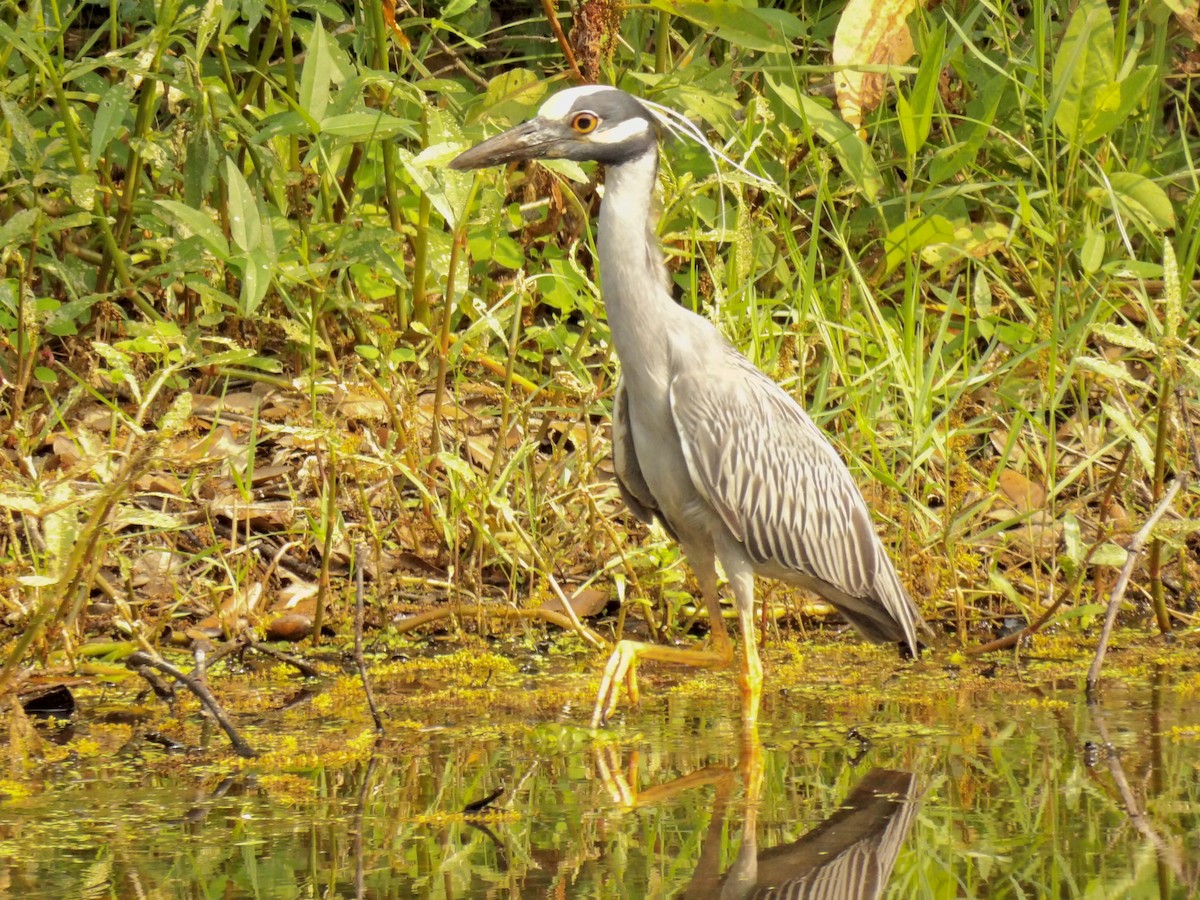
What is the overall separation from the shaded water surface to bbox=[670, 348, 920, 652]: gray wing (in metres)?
0.46

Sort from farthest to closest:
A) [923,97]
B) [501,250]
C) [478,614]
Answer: [501,250], [923,97], [478,614]

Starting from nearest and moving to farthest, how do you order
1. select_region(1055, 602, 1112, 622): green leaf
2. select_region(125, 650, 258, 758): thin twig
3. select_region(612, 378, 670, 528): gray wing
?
1. select_region(125, 650, 258, 758): thin twig
2. select_region(1055, 602, 1112, 622): green leaf
3. select_region(612, 378, 670, 528): gray wing

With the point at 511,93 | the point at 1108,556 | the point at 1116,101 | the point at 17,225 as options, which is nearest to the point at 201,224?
the point at 17,225

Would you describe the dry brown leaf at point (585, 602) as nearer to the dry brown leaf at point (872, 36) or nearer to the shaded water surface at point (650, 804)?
the shaded water surface at point (650, 804)

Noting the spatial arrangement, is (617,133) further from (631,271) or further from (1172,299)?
(1172,299)

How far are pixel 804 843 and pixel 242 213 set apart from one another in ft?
8.51

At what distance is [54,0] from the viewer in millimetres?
5523

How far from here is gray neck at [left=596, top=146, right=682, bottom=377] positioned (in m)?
4.66

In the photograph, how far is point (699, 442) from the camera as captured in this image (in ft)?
15.4

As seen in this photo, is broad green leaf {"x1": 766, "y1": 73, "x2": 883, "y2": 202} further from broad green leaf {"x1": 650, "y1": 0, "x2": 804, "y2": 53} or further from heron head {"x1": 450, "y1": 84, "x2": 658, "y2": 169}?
heron head {"x1": 450, "y1": 84, "x2": 658, "y2": 169}

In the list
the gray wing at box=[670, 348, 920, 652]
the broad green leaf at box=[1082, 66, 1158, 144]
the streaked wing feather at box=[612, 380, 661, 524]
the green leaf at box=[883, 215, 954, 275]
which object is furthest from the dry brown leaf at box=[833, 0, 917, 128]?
the streaked wing feather at box=[612, 380, 661, 524]

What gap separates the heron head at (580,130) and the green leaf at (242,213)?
711 millimetres

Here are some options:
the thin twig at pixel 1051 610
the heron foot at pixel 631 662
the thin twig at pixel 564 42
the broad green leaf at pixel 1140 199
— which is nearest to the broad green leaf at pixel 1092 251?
the broad green leaf at pixel 1140 199

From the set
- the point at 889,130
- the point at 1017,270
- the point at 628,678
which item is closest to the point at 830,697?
the point at 628,678
